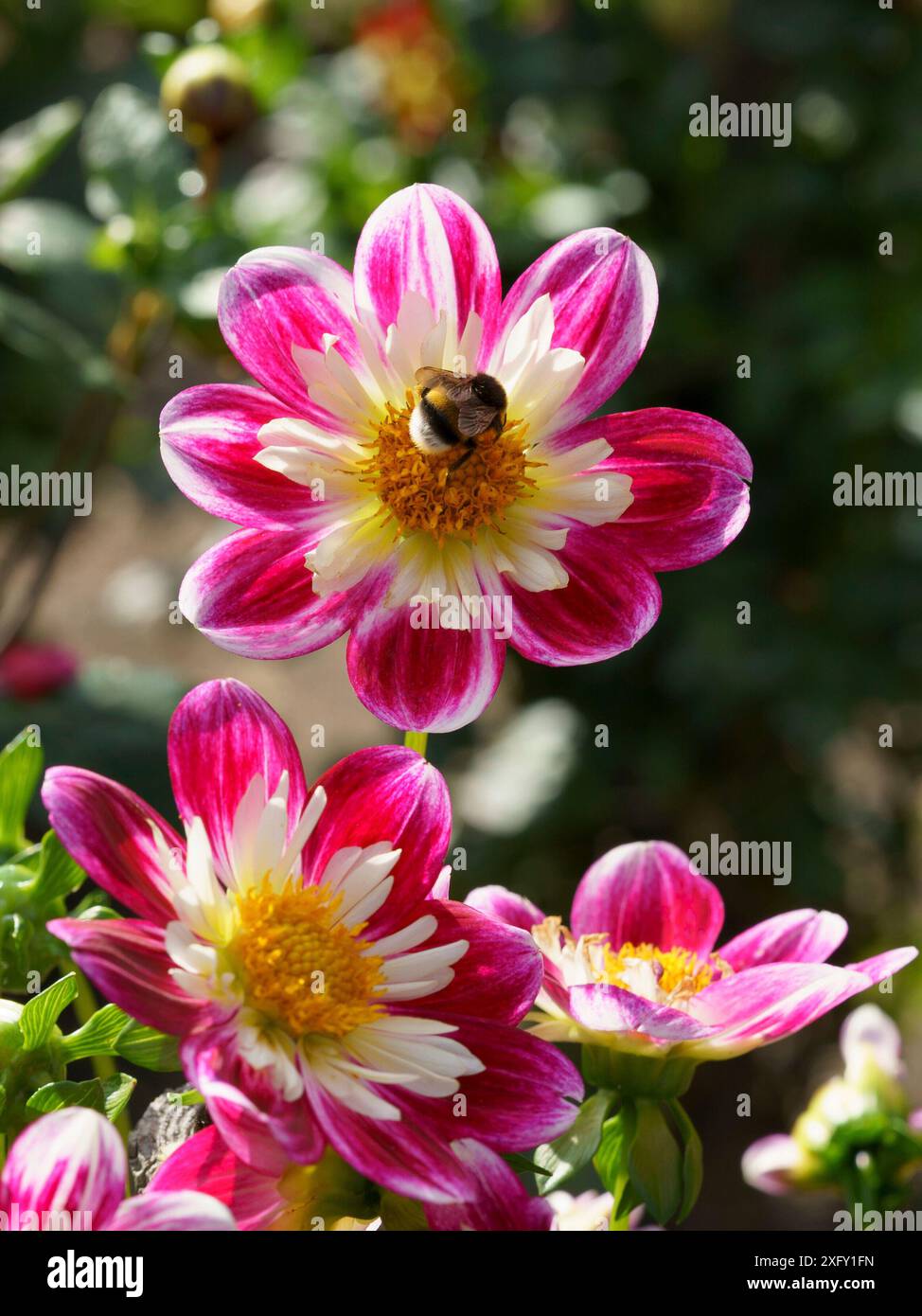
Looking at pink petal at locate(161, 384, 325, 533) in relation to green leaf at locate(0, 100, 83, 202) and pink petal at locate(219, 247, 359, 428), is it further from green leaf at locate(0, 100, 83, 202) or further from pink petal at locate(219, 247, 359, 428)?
green leaf at locate(0, 100, 83, 202)

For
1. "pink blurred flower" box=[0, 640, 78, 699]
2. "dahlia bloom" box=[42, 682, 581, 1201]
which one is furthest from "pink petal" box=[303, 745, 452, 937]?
"pink blurred flower" box=[0, 640, 78, 699]

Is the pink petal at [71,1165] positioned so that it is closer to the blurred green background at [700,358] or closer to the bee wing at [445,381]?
the bee wing at [445,381]

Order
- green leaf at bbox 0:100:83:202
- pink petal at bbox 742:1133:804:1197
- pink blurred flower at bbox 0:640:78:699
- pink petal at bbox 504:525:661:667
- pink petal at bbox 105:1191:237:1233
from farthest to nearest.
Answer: pink blurred flower at bbox 0:640:78:699
green leaf at bbox 0:100:83:202
pink petal at bbox 742:1133:804:1197
pink petal at bbox 504:525:661:667
pink petal at bbox 105:1191:237:1233

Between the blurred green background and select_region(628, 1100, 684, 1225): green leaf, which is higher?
the blurred green background

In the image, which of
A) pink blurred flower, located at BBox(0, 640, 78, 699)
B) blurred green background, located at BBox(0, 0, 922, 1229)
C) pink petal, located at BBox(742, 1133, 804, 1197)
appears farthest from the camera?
blurred green background, located at BBox(0, 0, 922, 1229)

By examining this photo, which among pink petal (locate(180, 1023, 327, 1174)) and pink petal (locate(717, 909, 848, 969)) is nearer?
pink petal (locate(180, 1023, 327, 1174))

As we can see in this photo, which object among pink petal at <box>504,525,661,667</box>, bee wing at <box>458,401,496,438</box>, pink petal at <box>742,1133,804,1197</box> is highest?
bee wing at <box>458,401,496,438</box>

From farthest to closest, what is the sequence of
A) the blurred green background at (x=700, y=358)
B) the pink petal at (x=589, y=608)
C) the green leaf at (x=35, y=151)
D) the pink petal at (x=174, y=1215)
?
the blurred green background at (x=700, y=358) → the green leaf at (x=35, y=151) → the pink petal at (x=589, y=608) → the pink petal at (x=174, y=1215)

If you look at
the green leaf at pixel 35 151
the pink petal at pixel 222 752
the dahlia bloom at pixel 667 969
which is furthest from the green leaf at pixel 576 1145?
the green leaf at pixel 35 151
